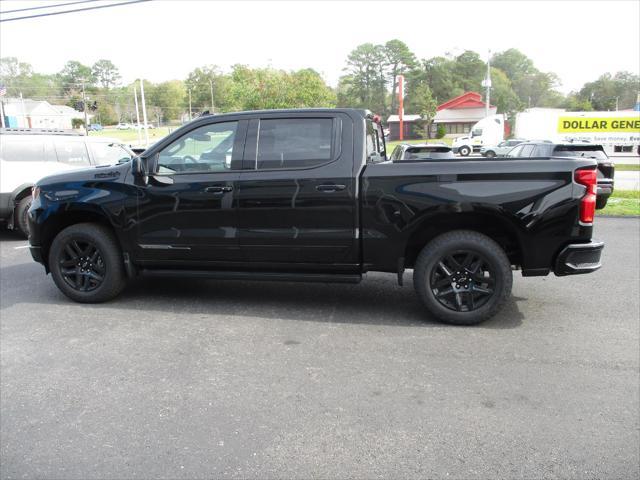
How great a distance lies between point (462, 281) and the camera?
475cm

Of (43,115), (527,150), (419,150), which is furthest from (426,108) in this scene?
(419,150)

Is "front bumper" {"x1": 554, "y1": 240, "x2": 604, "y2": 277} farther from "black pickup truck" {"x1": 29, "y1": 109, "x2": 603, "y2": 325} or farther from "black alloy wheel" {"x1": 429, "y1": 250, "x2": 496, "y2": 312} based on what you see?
"black alloy wheel" {"x1": 429, "y1": 250, "x2": 496, "y2": 312}

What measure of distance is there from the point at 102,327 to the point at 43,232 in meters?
1.47

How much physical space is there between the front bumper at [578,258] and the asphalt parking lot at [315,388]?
1.80 ft

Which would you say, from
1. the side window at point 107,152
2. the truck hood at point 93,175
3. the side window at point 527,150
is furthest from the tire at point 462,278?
the side window at point 527,150

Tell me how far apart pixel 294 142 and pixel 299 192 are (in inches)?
19.9

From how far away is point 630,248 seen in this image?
810cm

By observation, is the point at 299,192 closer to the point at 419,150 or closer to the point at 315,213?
the point at 315,213

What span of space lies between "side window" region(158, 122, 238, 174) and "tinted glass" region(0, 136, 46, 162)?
562cm

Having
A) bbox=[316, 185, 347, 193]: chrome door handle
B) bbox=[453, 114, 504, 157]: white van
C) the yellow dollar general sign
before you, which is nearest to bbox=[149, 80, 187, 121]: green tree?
bbox=[453, 114, 504, 157]: white van

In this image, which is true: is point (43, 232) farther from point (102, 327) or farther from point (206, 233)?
point (206, 233)

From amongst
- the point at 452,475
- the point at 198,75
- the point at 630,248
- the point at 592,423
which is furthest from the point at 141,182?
the point at 198,75

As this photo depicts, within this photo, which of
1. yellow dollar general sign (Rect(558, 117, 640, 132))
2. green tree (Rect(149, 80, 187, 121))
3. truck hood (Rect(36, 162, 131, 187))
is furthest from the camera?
green tree (Rect(149, 80, 187, 121))

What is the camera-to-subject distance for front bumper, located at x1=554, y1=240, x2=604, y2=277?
454 centimetres
